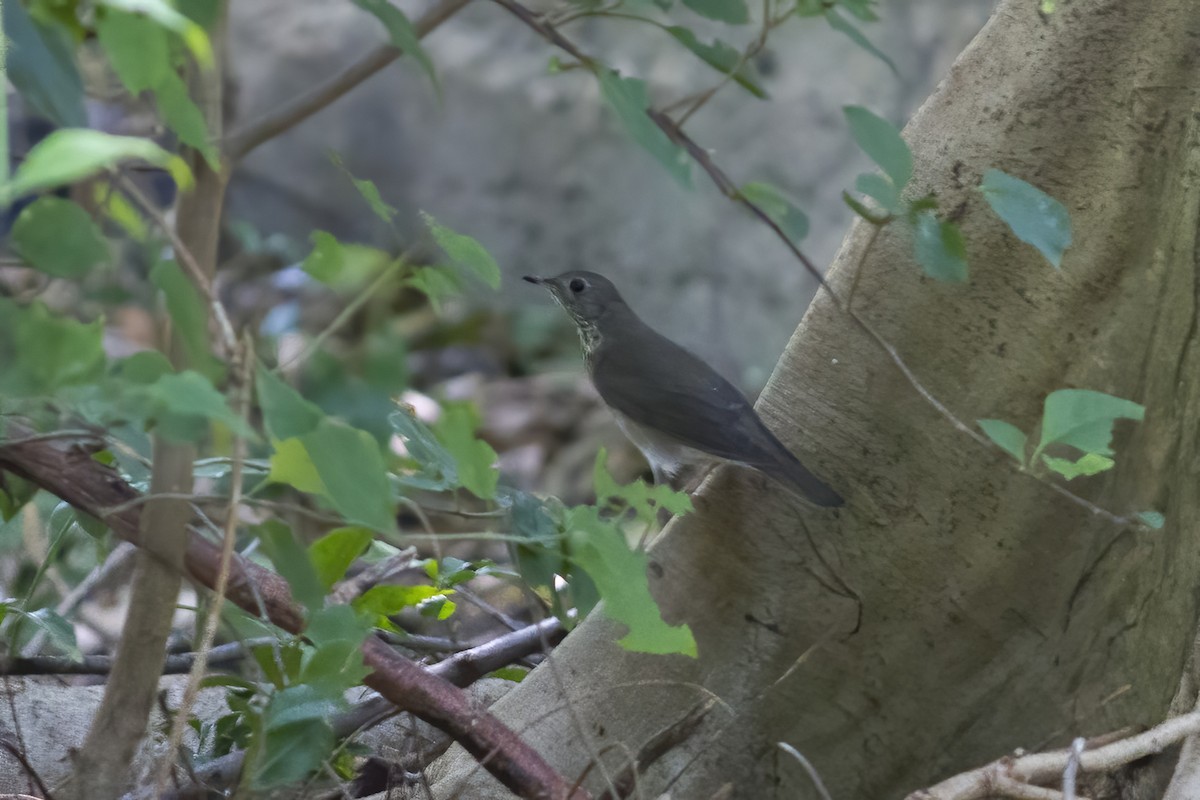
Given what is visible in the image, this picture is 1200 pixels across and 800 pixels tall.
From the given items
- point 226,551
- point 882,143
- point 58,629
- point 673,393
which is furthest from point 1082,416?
point 673,393

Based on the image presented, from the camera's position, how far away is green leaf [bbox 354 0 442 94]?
856 millimetres

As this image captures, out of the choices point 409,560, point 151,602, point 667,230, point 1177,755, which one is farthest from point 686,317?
point 151,602

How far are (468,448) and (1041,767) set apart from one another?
74 cm

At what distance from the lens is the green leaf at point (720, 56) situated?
1.04m

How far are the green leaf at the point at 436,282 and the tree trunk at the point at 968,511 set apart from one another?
0.58 meters

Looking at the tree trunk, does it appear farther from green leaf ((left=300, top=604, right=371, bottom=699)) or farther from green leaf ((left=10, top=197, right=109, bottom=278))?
green leaf ((left=10, top=197, right=109, bottom=278))

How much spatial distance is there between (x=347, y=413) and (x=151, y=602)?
39 centimetres

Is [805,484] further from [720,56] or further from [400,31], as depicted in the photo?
[400,31]

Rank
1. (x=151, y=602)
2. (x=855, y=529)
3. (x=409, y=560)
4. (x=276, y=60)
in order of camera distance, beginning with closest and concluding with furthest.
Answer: (x=151, y=602)
(x=855, y=529)
(x=409, y=560)
(x=276, y=60)

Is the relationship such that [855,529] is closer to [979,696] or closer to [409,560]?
[979,696]

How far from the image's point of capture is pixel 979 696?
5.18 feet

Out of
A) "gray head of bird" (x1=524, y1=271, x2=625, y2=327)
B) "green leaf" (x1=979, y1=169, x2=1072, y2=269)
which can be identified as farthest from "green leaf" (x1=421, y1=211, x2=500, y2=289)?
"gray head of bird" (x1=524, y1=271, x2=625, y2=327)

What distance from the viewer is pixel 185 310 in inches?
30.9

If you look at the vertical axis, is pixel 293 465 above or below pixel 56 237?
below
